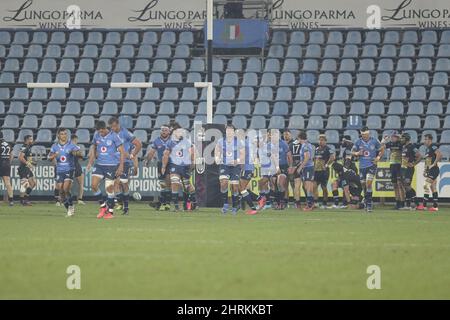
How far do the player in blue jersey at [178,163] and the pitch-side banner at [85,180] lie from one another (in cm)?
400

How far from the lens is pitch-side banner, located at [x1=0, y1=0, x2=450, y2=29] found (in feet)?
117

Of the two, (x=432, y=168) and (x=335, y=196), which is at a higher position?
(x=432, y=168)

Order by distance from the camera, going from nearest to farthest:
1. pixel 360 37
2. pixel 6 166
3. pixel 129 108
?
pixel 6 166
pixel 129 108
pixel 360 37

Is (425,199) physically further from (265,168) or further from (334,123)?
(334,123)

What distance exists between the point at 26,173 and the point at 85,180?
5.95ft

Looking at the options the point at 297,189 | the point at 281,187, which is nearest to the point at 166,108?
the point at 297,189

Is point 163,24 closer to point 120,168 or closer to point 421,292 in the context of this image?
point 120,168

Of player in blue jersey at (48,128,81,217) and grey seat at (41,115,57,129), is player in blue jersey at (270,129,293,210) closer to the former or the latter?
player in blue jersey at (48,128,81,217)

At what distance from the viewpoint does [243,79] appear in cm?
3625

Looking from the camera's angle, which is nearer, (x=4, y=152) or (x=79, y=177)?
(x=4, y=152)

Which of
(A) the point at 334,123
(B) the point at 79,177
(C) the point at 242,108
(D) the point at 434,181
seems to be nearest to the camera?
(D) the point at 434,181

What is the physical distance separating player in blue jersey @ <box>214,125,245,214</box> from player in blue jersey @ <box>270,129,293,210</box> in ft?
9.05

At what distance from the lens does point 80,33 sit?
3791 centimetres
